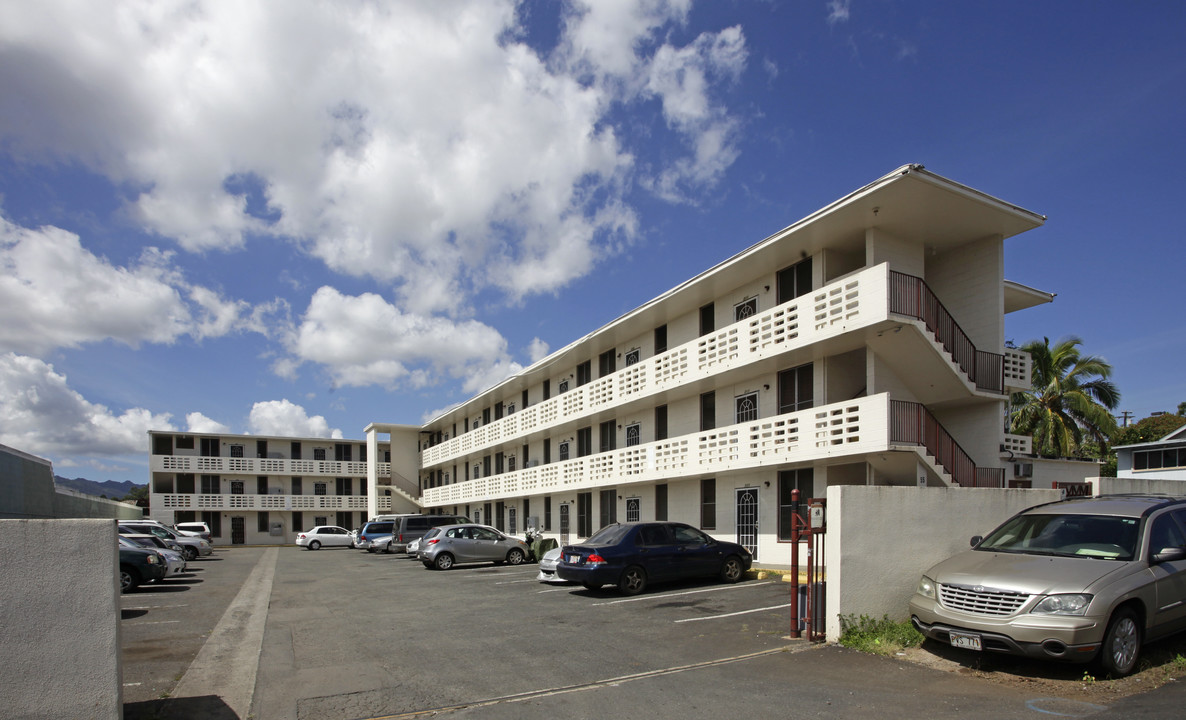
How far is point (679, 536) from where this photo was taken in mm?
16172

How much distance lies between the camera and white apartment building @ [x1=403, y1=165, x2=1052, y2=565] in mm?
15734

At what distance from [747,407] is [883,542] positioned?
11960mm

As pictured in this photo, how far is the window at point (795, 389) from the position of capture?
1905 cm

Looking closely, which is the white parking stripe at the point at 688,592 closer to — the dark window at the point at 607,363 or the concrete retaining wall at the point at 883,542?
the concrete retaining wall at the point at 883,542

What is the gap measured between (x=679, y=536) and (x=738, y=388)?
267 inches

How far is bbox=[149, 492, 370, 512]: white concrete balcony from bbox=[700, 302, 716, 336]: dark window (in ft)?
123

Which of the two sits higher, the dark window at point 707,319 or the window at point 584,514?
the dark window at point 707,319

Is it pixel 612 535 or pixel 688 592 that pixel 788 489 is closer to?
pixel 688 592

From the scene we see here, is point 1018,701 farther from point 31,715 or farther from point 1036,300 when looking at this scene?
point 1036,300

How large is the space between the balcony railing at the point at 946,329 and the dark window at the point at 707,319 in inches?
292

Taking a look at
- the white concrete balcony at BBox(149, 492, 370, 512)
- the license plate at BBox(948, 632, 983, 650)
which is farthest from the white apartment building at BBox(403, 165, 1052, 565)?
the white concrete balcony at BBox(149, 492, 370, 512)

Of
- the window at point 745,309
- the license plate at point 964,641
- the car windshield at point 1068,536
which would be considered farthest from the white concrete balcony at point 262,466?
the license plate at point 964,641

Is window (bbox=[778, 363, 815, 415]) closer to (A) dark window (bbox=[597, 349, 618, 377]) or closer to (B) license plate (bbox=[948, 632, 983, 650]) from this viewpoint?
(A) dark window (bbox=[597, 349, 618, 377])

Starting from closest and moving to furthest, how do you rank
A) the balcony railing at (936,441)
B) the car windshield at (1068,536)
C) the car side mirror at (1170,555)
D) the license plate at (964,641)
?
the license plate at (964,641) → the car side mirror at (1170,555) → the car windshield at (1068,536) → the balcony railing at (936,441)
